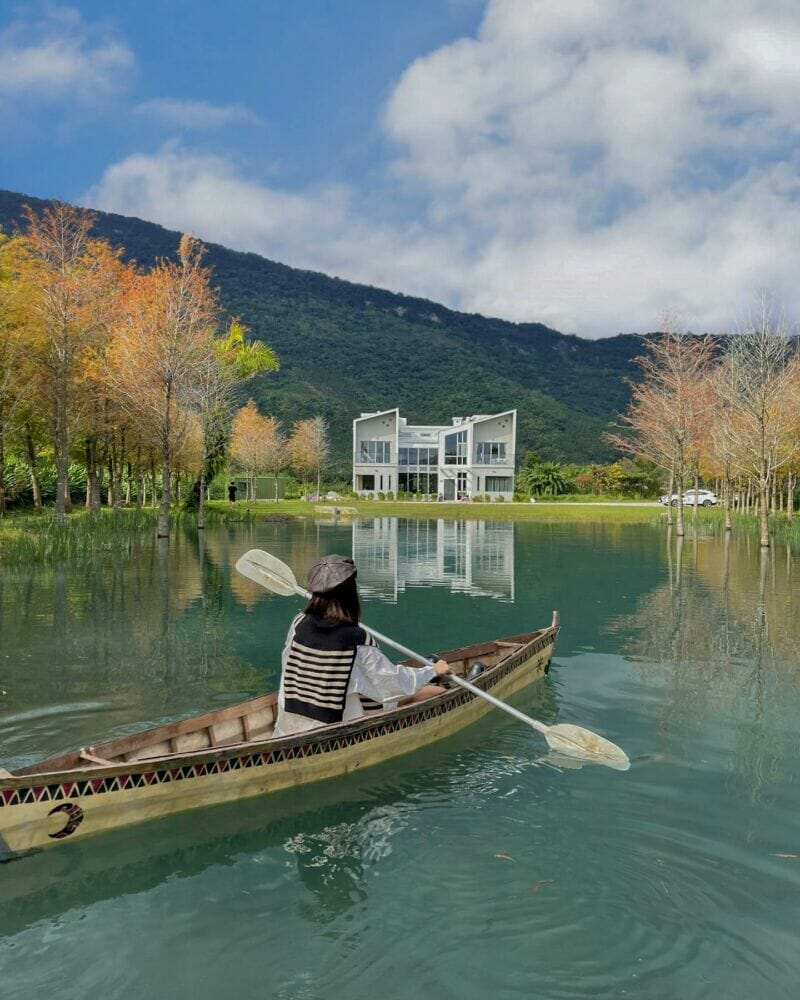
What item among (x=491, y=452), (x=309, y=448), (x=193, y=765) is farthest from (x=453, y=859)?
(x=491, y=452)

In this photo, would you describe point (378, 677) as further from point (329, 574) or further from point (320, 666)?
point (329, 574)

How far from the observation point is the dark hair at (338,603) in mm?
6410

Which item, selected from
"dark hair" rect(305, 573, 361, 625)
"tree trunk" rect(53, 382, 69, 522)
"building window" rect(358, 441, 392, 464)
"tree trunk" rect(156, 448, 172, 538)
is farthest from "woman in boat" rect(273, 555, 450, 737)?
"building window" rect(358, 441, 392, 464)

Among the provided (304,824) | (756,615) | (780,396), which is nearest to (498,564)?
(756,615)

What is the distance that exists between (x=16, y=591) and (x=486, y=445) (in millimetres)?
62180

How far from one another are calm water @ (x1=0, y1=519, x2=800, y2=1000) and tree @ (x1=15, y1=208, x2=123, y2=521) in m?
17.5

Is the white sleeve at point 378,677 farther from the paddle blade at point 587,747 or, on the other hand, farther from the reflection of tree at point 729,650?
the reflection of tree at point 729,650

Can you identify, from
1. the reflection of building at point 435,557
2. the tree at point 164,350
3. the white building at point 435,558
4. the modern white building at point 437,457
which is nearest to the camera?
the white building at point 435,558

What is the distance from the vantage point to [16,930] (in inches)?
186

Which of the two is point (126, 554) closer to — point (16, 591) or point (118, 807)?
point (16, 591)

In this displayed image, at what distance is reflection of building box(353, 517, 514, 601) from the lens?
65.0 feet

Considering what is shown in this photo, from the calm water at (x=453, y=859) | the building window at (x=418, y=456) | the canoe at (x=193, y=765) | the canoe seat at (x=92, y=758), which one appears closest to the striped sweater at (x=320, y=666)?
the canoe at (x=193, y=765)

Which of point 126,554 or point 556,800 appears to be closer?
point 556,800

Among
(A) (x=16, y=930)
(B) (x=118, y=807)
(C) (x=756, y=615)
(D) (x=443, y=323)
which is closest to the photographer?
(A) (x=16, y=930)
